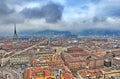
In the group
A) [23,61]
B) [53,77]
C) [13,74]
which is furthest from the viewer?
[23,61]

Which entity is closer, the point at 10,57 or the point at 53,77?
the point at 53,77

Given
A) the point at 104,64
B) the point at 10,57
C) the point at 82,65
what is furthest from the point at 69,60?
the point at 10,57

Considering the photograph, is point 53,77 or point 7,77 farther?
point 7,77

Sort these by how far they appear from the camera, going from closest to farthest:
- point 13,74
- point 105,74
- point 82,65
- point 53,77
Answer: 1. point 53,77
2. point 105,74
3. point 13,74
4. point 82,65

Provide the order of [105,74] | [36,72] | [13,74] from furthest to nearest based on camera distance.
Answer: [13,74] → [105,74] → [36,72]

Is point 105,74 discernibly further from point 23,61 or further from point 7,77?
point 23,61

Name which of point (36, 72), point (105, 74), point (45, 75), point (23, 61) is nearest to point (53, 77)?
point (45, 75)

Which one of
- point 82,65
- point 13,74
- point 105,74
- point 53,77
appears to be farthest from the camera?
point 82,65

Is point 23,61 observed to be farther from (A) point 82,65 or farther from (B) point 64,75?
(B) point 64,75
